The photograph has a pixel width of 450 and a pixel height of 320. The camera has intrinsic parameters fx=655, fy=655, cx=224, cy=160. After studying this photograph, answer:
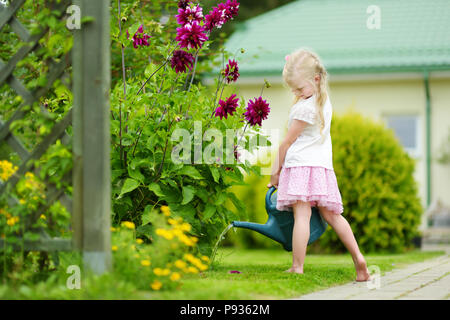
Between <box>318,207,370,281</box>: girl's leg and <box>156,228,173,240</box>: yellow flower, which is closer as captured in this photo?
<box>156,228,173,240</box>: yellow flower

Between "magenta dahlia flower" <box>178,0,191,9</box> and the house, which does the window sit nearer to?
the house

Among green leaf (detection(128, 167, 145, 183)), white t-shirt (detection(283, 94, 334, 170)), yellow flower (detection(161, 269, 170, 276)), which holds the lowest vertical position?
yellow flower (detection(161, 269, 170, 276))

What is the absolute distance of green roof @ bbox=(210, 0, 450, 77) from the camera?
12.2 m

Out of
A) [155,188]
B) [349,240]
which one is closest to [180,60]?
[155,188]

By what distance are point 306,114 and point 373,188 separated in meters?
3.91

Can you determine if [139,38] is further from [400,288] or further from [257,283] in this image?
[400,288]

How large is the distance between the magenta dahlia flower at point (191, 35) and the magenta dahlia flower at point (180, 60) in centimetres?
11

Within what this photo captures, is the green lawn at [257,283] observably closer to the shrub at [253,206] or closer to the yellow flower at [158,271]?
the yellow flower at [158,271]

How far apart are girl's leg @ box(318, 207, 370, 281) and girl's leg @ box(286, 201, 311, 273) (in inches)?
5.7

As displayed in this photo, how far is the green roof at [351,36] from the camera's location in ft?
39.9

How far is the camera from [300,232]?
162 inches

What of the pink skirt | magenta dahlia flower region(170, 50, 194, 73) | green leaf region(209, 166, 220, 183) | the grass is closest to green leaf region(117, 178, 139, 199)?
green leaf region(209, 166, 220, 183)
